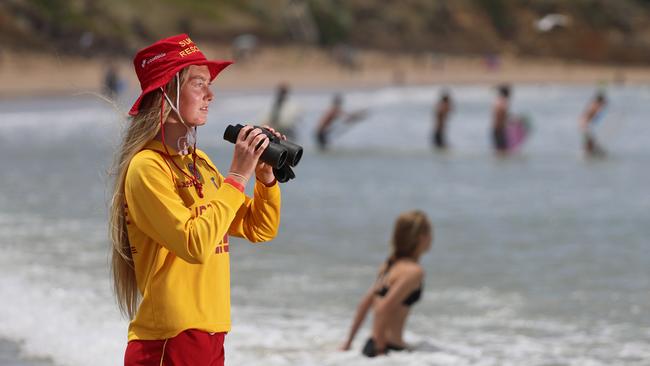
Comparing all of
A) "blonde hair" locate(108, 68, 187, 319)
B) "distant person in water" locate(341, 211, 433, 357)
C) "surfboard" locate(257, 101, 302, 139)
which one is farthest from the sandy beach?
"blonde hair" locate(108, 68, 187, 319)

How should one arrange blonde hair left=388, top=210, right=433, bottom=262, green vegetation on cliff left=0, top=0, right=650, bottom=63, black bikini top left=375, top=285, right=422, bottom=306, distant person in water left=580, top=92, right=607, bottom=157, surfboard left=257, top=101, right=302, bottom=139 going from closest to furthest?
blonde hair left=388, top=210, right=433, bottom=262 → black bikini top left=375, top=285, right=422, bottom=306 → distant person in water left=580, top=92, right=607, bottom=157 → surfboard left=257, top=101, right=302, bottom=139 → green vegetation on cliff left=0, top=0, right=650, bottom=63

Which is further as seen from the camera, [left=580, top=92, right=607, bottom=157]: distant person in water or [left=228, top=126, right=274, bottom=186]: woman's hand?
[left=580, top=92, right=607, bottom=157]: distant person in water

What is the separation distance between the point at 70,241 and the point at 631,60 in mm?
81014

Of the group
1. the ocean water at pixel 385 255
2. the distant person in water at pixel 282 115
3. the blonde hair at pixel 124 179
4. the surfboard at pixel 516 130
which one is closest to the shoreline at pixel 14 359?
the ocean water at pixel 385 255

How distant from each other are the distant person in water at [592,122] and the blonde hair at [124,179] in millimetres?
18458

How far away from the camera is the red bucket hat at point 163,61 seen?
3041 millimetres

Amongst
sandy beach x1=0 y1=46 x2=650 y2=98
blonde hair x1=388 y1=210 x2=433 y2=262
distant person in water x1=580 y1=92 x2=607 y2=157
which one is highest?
sandy beach x1=0 y1=46 x2=650 y2=98

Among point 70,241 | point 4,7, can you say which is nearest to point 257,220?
point 70,241

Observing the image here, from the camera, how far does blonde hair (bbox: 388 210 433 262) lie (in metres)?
5.98

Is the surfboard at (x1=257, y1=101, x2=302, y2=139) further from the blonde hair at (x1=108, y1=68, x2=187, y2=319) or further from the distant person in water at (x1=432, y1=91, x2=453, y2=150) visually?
the blonde hair at (x1=108, y1=68, x2=187, y2=319)

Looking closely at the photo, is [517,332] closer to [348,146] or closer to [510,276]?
[510,276]

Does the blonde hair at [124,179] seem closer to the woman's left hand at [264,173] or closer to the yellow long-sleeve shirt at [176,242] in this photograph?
the yellow long-sleeve shirt at [176,242]

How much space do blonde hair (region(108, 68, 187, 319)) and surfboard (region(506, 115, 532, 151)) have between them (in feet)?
62.5

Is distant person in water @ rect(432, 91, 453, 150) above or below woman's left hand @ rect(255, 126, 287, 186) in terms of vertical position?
above
